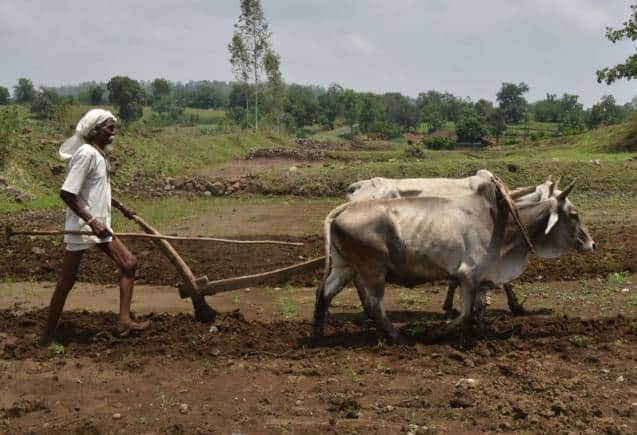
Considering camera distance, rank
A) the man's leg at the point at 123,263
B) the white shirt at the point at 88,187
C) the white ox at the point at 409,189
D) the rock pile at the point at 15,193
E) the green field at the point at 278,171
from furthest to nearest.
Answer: the green field at the point at 278,171
the rock pile at the point at 15,193
the white ox at the point at 409,189
the man's leg at the point at 123,263
the white shirt at the point at 88,187

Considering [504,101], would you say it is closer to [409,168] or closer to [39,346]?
[409,168]

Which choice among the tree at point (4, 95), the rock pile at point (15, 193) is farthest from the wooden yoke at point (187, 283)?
the tree at point (4, 95)

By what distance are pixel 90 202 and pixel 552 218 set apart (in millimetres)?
4707

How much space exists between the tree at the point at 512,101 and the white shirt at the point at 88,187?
8849cm

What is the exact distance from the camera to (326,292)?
7426 mm

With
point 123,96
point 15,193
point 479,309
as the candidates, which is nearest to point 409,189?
point 479,309

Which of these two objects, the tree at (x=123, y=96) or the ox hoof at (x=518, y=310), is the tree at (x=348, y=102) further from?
the ox hoof at (x=518, y=310)

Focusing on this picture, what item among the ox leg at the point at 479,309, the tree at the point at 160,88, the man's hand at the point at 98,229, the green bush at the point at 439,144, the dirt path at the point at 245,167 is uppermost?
the tree at the point at 160,88

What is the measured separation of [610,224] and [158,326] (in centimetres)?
1104

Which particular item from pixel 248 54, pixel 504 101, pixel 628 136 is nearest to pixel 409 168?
pixel 628 136

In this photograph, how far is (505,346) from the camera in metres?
7.10

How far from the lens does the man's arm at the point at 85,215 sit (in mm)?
6832

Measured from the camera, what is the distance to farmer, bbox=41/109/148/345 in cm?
702

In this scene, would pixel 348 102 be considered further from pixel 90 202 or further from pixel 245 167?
pixel 90 202
